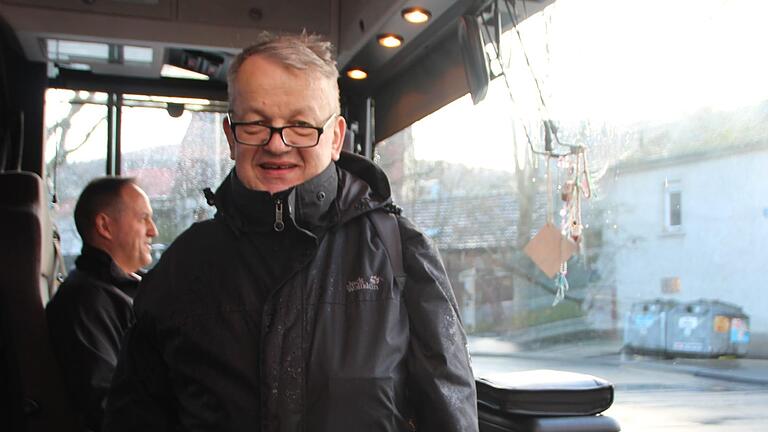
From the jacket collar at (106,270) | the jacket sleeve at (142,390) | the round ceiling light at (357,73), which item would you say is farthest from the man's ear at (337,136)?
the round ceiling light at (357,73)

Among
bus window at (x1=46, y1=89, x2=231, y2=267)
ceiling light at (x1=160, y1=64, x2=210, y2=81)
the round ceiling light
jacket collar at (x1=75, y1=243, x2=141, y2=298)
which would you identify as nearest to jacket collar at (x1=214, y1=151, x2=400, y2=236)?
jacket collar at (x1=75, y1=243, x2=141, y2=298)

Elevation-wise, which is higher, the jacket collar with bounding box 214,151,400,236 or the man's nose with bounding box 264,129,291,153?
the man's nose with bounding box 264,129,291,153

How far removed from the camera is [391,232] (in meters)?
1.24

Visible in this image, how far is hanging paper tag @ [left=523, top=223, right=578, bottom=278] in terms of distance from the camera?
215cm

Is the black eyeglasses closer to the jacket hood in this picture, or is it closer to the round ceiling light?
the jacket hood

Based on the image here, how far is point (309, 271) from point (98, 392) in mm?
1327

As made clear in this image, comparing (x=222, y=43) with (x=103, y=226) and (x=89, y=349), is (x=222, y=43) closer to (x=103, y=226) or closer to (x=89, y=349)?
(x=103, y=226)

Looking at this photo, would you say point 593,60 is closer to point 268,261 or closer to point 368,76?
point 268,261

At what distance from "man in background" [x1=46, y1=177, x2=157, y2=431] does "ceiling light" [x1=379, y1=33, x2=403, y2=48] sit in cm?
115

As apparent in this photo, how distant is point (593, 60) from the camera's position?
2066 mm

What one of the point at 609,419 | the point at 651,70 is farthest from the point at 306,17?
the point at 609,419

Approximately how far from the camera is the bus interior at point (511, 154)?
1.63 meters

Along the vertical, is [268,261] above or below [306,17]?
below

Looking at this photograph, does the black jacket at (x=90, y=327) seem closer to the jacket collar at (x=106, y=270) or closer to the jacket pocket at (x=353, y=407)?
the jacket collar at (x=106, y=270)
